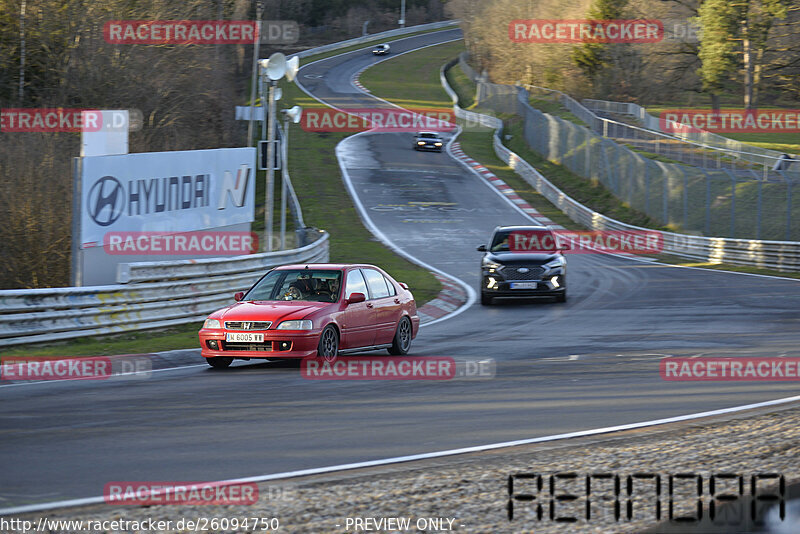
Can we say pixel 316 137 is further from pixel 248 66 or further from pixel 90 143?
pixel 90 143

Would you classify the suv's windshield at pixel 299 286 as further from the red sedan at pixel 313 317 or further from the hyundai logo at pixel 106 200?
the hyundai logo at pixel 106 200

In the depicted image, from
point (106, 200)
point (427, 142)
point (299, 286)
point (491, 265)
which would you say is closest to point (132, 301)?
point (106, 200)

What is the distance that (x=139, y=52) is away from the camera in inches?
1431

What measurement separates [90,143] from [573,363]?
8.63 metres

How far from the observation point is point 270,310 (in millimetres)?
12422

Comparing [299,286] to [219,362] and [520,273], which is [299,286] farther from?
[520,273]

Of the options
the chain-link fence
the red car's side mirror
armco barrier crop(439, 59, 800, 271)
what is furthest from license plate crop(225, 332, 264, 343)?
the chain-link fence

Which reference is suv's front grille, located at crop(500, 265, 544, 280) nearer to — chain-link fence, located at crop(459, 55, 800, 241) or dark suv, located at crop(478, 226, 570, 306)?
dark suv, located at crop(478, 226, 570, 306)

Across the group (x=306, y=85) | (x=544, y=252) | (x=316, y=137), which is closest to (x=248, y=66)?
(x=306, y=85)

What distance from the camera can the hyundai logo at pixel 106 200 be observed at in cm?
1611

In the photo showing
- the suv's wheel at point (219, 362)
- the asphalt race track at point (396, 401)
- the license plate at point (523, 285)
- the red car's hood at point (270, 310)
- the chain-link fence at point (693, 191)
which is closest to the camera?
the asphalt race track at point (396, 401)

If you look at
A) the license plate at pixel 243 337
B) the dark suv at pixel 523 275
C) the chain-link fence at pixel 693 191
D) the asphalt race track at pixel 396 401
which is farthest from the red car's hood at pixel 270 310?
the chain-link fence at pixel 693 191

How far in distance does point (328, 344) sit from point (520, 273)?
374 inches

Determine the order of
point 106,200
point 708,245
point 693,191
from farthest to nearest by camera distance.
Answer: point 693,191 → point 708,245 → point 106,200
